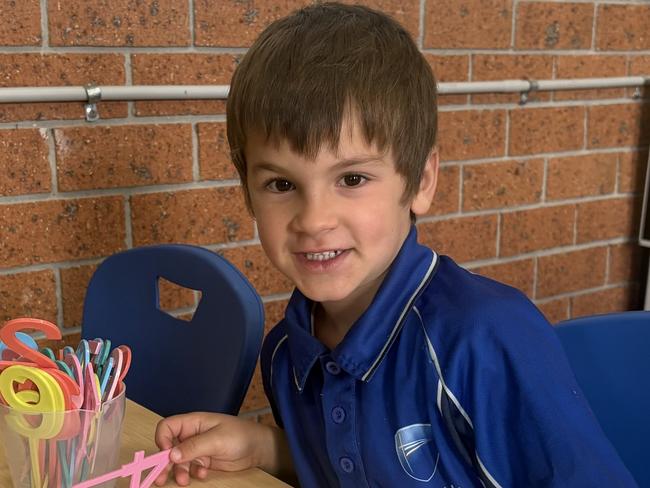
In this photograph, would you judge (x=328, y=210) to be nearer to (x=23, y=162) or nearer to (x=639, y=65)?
(x=23, y=162)

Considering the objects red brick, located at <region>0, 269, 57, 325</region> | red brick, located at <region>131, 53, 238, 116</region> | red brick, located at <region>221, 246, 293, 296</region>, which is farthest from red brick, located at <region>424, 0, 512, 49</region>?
red brick, located at <region>0, 269, 57, 325</region>

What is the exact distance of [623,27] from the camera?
7.56 ft

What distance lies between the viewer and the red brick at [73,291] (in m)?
1.54

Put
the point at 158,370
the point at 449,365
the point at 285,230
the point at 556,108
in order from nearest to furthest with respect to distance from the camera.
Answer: the point at 449,365 → the point at 285,230 → the point at 158,370 → the point at 556,108

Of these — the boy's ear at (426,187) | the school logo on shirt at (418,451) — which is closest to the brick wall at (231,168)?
the boy's ear at (426,187)

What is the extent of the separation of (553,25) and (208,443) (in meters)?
1.63

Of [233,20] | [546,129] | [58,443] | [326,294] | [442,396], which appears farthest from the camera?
[546,129]

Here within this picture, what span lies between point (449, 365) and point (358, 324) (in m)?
0.14

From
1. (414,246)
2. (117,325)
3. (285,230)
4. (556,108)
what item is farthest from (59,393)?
(556,108)

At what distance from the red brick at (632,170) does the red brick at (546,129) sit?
0.20 meters

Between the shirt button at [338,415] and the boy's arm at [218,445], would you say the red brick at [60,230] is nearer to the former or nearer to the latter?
the boy's arm at [218,445]

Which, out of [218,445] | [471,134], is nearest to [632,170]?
[471,134]

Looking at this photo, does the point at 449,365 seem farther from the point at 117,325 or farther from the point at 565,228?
the point at 565,228

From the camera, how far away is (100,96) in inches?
58.4
